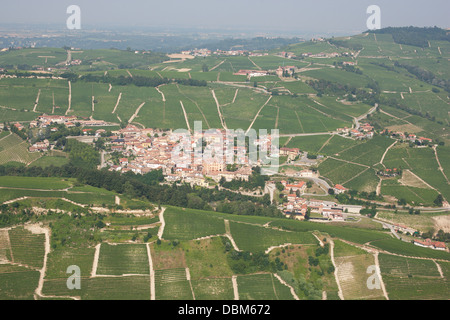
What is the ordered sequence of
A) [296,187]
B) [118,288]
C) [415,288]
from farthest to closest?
[296,187] < [415,288] < [118,288]

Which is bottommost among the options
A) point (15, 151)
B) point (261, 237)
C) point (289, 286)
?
point (289, 286)

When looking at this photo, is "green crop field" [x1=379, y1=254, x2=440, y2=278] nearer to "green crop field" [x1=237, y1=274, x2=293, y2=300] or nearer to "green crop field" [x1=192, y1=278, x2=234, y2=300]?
"green crop field" [x1=237, y1=274, x2=293, y2=300]

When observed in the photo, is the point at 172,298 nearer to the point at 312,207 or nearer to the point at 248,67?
the point at 312,207

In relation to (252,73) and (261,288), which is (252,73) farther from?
(261,288)

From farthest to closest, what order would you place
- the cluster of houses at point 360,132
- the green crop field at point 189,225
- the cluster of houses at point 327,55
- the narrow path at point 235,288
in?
the cluster of houses at point 327,55 → the cluster of houses at point 360,132 → the green crop field at point 189,225 → the narrow path at point 235,288

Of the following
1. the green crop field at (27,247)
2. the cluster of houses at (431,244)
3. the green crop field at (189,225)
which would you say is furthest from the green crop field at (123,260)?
the cluster of houses at (431,244)

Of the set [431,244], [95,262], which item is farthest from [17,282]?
[431,244]

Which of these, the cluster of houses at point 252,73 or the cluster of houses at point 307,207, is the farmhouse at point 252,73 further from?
the cluster of houses at point 307,207

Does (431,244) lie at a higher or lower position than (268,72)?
lower
